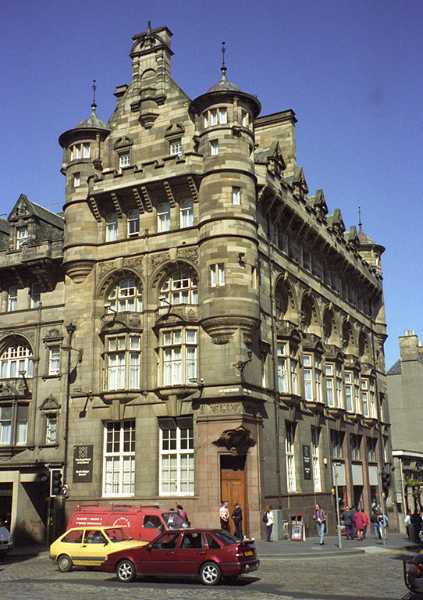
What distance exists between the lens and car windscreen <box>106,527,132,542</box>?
2336 cm

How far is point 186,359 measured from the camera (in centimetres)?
3447

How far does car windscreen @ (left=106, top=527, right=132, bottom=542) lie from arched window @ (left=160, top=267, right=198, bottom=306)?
14.2 m

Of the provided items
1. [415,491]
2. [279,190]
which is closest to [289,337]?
[279,190]

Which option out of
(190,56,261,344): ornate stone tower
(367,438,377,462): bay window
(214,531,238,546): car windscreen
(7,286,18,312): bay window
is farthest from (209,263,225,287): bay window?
(367,438,377,462): bay window

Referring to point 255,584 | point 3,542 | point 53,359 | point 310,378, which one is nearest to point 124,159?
point 53,359

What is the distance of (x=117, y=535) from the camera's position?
23.7 meters

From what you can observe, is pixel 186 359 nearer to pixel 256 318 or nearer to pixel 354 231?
pixel 256 318

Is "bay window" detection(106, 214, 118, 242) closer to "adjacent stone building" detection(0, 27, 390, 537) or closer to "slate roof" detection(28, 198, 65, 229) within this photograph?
"adjacent stone building" detection(0, 27, 390, 537)

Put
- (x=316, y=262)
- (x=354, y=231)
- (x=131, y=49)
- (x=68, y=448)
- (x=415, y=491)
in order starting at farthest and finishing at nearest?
(x=415, y=491)
(x=354, y=231)
(x=316, y=262)
(x=131, y=49)
(x=68, y=448)

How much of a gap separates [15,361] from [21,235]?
26.5ft

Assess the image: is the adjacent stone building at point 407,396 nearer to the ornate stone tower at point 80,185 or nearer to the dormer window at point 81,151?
the ornate stone tower at point 80,185

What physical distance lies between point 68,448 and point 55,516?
3456 millimetres

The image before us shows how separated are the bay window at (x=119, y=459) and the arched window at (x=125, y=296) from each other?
617 centimetres

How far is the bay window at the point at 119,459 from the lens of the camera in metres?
35.0
